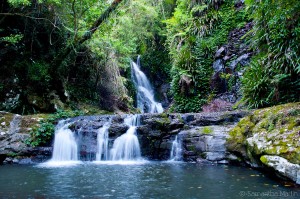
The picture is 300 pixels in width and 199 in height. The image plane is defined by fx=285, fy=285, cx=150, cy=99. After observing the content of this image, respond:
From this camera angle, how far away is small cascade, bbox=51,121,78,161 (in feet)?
30.3

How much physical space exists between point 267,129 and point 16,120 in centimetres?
805

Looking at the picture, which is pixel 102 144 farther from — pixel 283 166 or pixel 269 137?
pixel 283 166

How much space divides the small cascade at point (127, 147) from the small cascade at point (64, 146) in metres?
1.32

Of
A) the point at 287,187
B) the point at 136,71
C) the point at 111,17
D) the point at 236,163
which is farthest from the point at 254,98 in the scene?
the point at 136,71

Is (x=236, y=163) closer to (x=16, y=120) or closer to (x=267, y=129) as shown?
(x=267, y=129)

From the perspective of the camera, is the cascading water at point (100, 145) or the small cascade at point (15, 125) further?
the small cascade at point (15, 125)

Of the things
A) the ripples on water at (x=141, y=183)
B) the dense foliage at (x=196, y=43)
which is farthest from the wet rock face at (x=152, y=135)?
the dense foliage at (x=196, y=43)

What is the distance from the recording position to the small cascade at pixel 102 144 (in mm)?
9148

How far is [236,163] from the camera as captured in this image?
7676 mm

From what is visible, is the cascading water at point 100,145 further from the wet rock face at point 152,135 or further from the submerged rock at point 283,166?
the submerged rock at point 283,166

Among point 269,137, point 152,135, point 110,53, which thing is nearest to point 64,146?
point 152,135

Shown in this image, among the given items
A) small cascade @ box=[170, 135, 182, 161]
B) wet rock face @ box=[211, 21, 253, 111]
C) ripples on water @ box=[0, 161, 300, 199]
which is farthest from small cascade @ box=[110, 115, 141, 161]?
wet rock face @ box=[211, 21, 253, 111]

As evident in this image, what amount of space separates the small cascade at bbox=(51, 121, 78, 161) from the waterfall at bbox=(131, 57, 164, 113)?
808 cm

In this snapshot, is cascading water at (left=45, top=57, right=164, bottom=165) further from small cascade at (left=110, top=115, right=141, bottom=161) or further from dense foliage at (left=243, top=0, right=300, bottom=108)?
dense foliage at (left=243, top=0, right=300, bottom=108)
